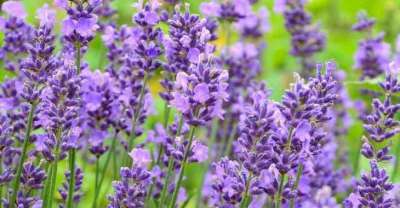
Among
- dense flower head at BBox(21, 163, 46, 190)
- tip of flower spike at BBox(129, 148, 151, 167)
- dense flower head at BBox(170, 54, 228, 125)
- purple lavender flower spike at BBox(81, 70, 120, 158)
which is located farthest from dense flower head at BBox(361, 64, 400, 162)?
dense flower head at BBox(21, 163, 46, 190)

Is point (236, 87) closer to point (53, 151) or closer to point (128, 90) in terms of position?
point (128, 90)

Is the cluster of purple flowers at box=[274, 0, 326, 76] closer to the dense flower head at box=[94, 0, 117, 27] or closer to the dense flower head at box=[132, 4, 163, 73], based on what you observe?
the dense flower head at box=[94, 0, 117, 27]

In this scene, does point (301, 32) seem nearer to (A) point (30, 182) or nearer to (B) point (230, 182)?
(B) point (230, 182)

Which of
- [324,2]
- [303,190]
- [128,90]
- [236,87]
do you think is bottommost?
[303,190]

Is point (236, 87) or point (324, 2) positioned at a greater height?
point (324, 2)

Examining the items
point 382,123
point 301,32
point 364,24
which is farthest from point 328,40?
point 382,123

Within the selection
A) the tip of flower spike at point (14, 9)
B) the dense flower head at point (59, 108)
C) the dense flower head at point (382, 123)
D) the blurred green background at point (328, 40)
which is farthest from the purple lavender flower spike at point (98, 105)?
the blurred green background at point (328, 40)

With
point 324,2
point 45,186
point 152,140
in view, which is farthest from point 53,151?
point 324,2
